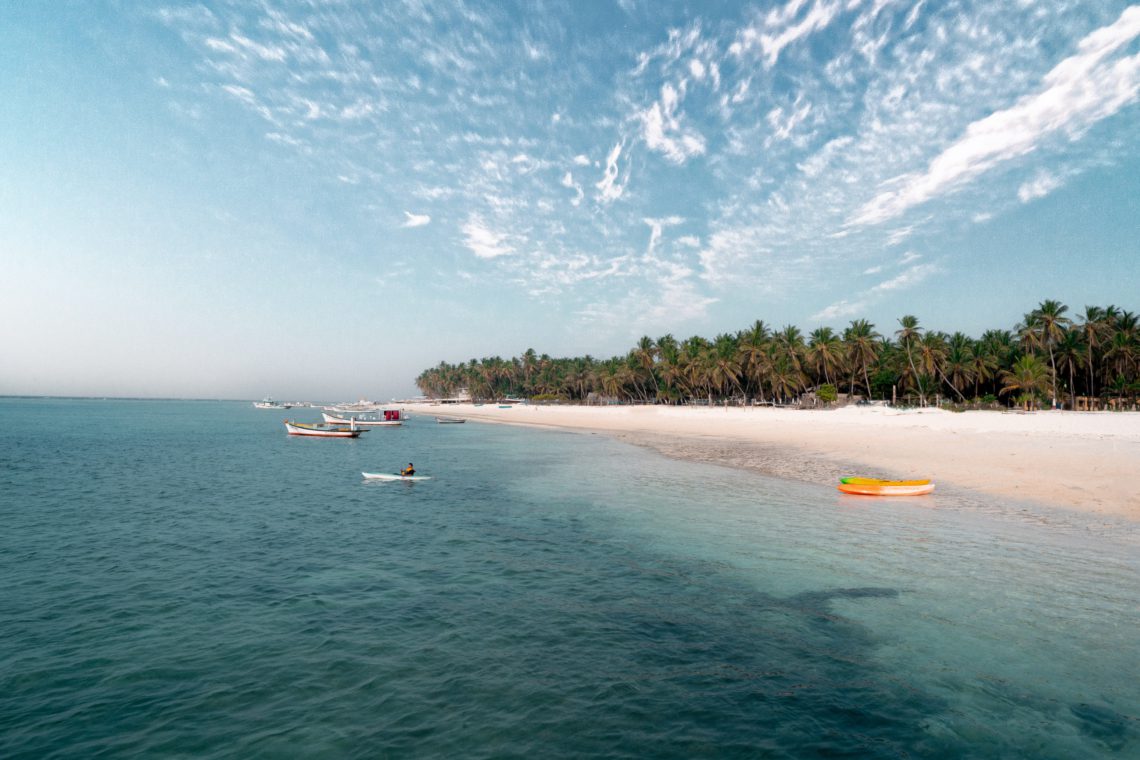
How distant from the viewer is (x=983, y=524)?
18391 mm

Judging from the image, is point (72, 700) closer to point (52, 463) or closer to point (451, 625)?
point (451, 625)

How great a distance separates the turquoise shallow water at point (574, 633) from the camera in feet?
23.9

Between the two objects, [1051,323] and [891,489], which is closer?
[891,489]

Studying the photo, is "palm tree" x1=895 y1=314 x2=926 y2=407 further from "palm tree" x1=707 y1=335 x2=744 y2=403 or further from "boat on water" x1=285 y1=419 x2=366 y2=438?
"boat on water" x1=285 y1=419 x2=366 y2=438

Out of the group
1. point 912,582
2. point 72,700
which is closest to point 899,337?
point 912,582

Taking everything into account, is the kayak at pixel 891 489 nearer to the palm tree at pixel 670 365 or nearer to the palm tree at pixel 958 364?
the palm tree at pixel 958 364

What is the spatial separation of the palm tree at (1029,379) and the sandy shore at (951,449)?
2622 centimetres

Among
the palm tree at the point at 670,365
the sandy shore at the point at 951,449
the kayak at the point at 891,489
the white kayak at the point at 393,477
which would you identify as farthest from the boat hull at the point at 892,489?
the palm tree at the point at 670,365

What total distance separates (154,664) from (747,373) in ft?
329

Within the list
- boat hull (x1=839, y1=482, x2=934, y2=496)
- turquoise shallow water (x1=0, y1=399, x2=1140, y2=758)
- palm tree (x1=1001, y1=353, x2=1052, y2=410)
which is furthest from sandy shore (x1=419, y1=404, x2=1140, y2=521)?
palm tree (x1=1001, y1=353, x2=1052, y2=410)

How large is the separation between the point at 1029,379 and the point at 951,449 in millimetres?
53398

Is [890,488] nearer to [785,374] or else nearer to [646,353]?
[785,374]

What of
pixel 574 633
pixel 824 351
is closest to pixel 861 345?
pixel 824 351

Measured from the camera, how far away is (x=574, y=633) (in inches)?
408
